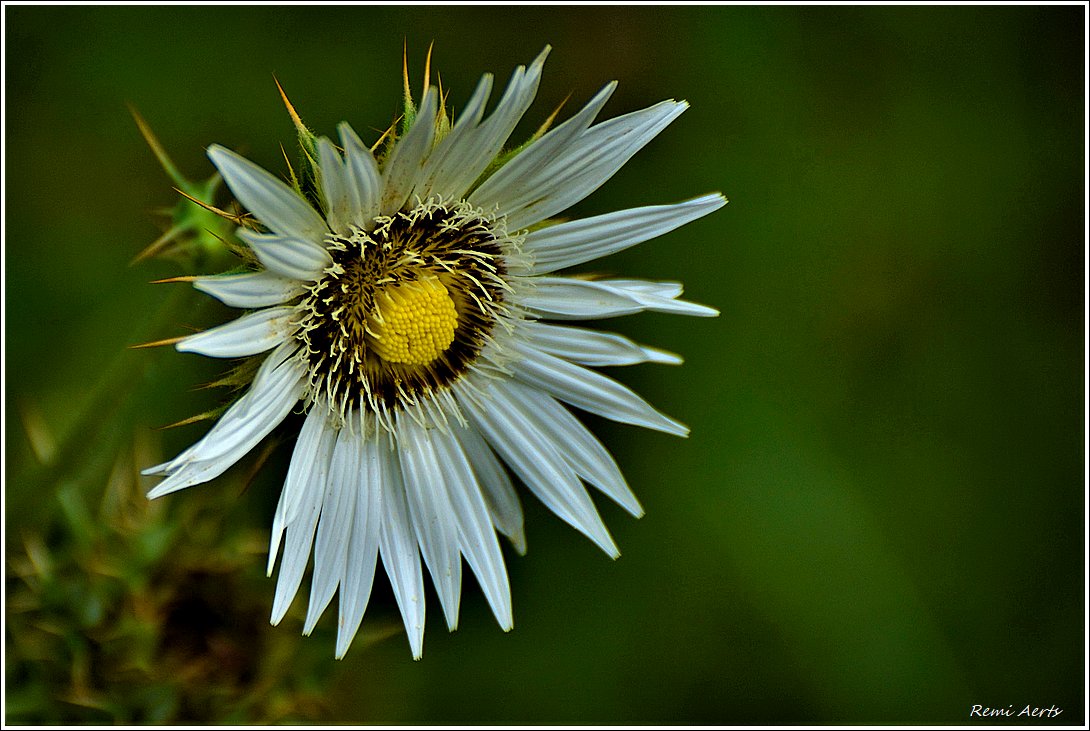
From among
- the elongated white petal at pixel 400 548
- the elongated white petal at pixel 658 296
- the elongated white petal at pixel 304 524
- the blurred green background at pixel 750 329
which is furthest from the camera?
the blurred green background at pixel 750 329

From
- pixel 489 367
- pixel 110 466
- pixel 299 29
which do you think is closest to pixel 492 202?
pixel 489 367

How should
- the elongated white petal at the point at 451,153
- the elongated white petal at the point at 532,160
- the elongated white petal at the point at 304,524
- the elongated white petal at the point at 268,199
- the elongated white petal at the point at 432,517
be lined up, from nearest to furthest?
the elongated white petal at the point at 268,199, the elongated white petal at the point at 451,153, the elongated white petal at the point at 532,160, the elongated white petal at the point at 304,524, the elongated white petal at the point at 432,517

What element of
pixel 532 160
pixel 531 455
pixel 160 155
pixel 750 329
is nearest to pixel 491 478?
pixel 531 455

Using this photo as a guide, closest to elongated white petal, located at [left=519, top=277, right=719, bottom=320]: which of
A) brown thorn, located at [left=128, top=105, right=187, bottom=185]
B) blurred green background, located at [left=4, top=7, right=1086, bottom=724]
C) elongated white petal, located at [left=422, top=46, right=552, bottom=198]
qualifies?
elongated white petal, located at [left=422, top=46, right=552, bottom=198]

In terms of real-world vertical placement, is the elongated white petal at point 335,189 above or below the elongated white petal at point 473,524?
above

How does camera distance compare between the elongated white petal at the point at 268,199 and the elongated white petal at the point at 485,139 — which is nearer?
the elongated white petal at the point at 268,199

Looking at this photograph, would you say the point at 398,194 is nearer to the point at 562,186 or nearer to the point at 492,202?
the point at 492,202

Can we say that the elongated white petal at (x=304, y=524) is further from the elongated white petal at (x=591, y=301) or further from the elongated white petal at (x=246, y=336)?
the elongated white petal at (x=591, y=301)
